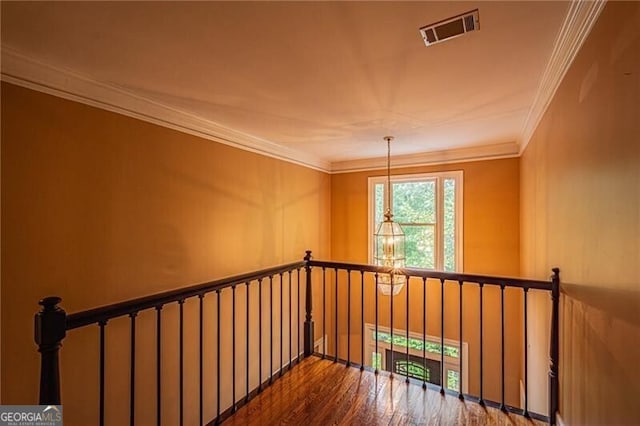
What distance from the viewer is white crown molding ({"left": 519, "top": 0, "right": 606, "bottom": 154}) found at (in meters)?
1.28

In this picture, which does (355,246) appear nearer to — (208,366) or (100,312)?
(208,366)

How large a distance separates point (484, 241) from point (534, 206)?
1479mm

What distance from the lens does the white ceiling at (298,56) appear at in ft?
4.59

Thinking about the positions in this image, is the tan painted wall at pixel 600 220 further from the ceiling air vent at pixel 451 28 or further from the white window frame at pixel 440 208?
the white window frame at pixel 440 208

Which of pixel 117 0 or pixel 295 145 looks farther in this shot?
pixel 295 145

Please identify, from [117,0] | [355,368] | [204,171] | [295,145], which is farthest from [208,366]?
[117,0]

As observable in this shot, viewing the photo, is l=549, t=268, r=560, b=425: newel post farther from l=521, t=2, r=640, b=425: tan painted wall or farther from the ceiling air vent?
the ceiling air vent

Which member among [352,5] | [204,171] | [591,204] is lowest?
[591,204]

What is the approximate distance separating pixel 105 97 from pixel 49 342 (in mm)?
1686

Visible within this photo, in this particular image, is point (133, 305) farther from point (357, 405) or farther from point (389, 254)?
point (389, 254)

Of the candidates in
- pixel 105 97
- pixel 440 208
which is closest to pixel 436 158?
pixel 440 208

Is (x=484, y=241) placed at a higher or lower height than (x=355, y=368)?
higher

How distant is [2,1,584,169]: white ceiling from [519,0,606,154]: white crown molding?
0.12 feet

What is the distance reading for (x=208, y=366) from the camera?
3016 mm
